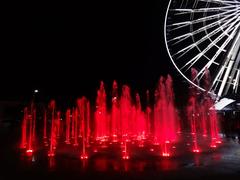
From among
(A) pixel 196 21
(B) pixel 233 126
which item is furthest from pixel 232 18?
(B) pixel 233 126

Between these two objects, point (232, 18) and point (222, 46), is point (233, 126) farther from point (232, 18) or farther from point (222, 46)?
point (232, 18)

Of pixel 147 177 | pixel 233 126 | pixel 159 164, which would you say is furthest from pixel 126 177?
pixel 233 126

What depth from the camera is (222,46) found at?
22.9 meters

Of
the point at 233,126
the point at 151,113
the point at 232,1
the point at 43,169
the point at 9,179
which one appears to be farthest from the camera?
the point at 151,113

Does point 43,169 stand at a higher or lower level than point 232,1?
lower

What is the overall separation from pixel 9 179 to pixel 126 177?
122 inches

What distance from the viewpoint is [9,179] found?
768 cm

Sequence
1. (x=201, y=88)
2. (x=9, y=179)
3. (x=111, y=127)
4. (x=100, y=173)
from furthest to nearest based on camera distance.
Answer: (x=111, y=127) < (x=201, y=88) < (x=100, y=173) < (x=9, y=179)

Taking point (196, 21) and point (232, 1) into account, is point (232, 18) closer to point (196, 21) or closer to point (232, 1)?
point (232, 1)

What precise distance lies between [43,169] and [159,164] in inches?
148

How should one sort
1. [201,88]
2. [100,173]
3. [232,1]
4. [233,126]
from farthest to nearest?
[233,126]
[201,88]
[232,1]
[100,173]

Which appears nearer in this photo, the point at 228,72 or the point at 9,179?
the point at 9,179

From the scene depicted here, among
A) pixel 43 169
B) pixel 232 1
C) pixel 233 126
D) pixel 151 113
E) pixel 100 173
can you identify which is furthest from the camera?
pixel 151 113

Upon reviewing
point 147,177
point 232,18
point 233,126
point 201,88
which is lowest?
point 147,177
